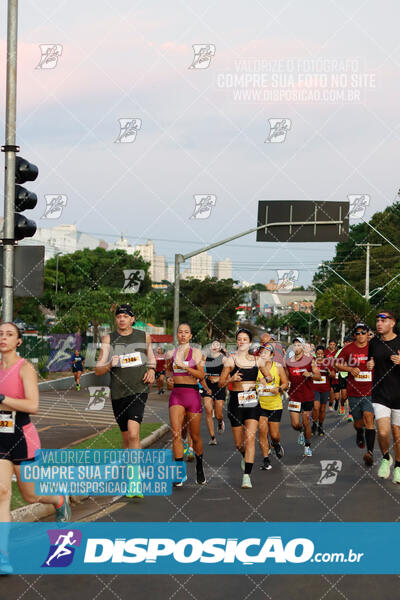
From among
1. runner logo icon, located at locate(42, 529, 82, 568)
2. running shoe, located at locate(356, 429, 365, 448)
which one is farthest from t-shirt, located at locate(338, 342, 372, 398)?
runner logo icon, located at locate(42, 529, 82, 568)

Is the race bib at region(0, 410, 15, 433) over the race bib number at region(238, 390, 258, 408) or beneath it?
over

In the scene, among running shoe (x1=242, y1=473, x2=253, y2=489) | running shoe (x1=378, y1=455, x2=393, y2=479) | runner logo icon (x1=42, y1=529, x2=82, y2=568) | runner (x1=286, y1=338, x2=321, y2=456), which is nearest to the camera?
runner logo icon (x1=42, y1=529, x2=82, y2=568)

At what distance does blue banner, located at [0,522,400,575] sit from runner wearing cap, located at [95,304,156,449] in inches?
75.9

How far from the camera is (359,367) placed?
1253 centimetres

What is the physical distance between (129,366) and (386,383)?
3.30m

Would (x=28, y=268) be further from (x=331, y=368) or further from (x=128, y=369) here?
(x=331, y=368)

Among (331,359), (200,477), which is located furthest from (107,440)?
(331,359)

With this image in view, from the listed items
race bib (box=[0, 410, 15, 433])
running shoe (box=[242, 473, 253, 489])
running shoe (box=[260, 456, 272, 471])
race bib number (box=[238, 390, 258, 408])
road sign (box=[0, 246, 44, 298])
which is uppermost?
road sign (box=[0, 246, 44, 298])

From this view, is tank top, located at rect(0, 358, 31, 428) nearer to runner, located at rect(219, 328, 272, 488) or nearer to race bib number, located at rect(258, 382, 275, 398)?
runner, located at rect(219, 328, 272, 488)

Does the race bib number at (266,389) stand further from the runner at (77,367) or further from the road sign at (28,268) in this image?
the runner at (77,367)

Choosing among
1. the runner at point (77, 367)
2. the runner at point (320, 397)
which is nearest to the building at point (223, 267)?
the runner at point (77, 367)

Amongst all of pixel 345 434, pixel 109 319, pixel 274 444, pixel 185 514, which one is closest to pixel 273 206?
pixel 345 434

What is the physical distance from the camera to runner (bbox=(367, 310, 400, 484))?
413 inches
